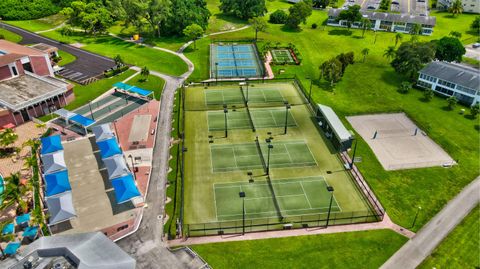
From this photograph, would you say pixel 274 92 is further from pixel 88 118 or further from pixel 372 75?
pixel 88 118

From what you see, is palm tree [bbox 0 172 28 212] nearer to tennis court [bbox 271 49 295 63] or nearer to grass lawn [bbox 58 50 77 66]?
grass lawn [bbox 58 50 77 66]

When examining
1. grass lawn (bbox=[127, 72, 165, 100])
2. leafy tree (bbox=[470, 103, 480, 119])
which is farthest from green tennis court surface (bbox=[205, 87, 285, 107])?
leafy tree (bbox=[470, 103, 480, 119])

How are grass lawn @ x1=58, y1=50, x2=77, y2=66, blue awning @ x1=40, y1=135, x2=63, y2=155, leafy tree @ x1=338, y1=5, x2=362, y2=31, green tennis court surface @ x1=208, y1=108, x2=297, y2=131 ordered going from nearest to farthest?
blue awning @ x1=40, y1=135, x2=63, y2=155
green tennis court surface @ x1=208, y1=108, x2=297, y2=131
grass lawn @ x1=58, y1=50, x2=77, y2=66
leafy tree @ x1=338, y1=5, x2=362, y2=31

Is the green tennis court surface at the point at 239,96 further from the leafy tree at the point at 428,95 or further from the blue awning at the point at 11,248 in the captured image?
the blue awning at the point at 11,248

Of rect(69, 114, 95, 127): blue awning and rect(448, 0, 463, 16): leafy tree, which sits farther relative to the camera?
rect(448, 0, 463, 16): leafy tree

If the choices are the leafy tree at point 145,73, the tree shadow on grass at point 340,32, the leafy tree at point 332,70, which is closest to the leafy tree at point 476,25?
the tree shadow on grass at point 340,32

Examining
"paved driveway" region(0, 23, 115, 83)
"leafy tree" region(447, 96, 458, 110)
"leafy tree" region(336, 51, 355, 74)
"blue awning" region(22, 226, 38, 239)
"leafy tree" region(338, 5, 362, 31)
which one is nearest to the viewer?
"blue awning" region(22, 226, 38, 239)

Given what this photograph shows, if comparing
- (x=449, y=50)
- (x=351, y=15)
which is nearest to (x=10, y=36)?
(x=351, y=15)
